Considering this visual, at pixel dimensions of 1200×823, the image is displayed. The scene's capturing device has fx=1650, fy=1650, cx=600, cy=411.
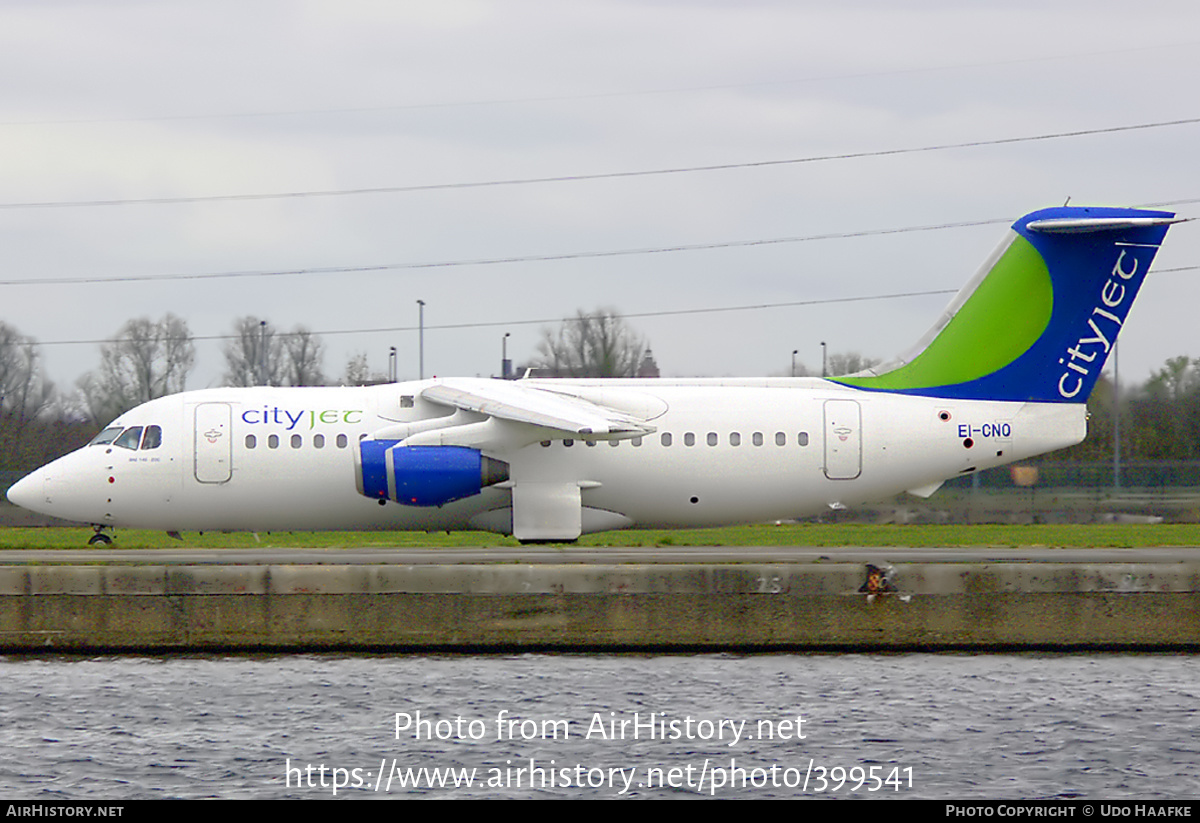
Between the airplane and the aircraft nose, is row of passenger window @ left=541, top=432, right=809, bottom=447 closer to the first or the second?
the airplane

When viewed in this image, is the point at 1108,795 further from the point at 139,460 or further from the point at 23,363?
the point at 23,363

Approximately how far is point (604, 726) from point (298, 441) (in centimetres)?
1347

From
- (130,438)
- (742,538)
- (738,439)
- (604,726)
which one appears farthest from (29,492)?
(742,538)

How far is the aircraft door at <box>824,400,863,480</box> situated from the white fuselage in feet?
0.09

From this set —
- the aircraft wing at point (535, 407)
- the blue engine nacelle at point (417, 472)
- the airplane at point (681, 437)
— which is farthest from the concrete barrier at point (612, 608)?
the airplane at point (681, 437)

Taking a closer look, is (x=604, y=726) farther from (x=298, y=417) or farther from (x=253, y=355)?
(x=253, y=355)

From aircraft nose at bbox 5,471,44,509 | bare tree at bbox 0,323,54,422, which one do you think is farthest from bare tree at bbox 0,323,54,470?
aircraft nose at bbox 5,471,44,509

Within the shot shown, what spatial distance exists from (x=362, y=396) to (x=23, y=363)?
53411 mm

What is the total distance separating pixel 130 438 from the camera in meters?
31.9

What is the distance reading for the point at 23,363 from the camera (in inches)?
3147

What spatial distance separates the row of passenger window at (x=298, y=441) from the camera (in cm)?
3117

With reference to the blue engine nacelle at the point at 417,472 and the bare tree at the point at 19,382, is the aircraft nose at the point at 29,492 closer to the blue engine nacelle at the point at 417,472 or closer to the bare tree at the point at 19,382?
the blue engine nacelle at the point at 417,472

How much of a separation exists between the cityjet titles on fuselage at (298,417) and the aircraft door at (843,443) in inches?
353
